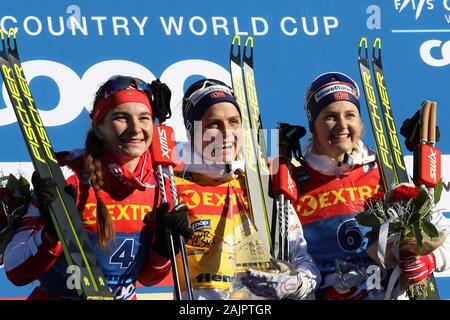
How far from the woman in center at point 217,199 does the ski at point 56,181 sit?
458mm

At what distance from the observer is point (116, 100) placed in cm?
602

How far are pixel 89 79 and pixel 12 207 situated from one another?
0.73 metres

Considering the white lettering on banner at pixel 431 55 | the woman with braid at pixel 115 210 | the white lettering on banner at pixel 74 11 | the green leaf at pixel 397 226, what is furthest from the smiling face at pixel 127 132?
the white lettering on banner at pixel 431 55

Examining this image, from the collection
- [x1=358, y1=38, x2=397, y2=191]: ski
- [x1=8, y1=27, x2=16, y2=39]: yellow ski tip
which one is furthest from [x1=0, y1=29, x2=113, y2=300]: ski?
[x1=358, y1=38, x2=397, y2=191]: ski

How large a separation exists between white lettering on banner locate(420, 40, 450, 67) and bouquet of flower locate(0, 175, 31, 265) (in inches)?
81.1

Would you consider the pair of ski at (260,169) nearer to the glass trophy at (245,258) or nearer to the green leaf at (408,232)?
the glass trophy at (245,258)

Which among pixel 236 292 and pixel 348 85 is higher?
pixel 348 85

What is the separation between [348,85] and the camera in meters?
6.28

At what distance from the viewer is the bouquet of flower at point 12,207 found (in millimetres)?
5934
